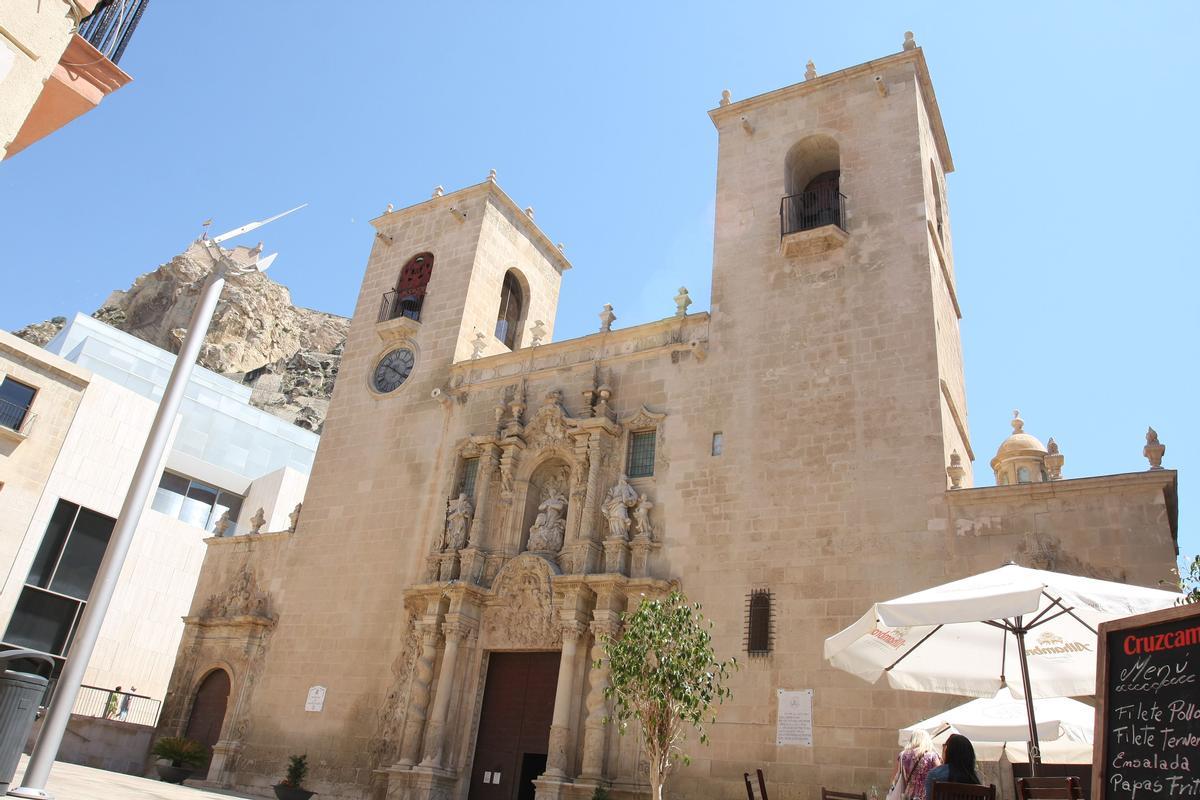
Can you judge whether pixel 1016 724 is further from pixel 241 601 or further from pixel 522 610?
pixel 241 601

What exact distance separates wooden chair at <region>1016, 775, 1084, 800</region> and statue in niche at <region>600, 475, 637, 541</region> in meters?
10.5

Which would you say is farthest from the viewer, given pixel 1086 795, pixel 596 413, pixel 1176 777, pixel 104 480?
pixel 104 480

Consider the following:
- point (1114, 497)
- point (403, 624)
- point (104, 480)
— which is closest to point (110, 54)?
point (403, 624)

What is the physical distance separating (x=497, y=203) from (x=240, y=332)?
39.6 meters

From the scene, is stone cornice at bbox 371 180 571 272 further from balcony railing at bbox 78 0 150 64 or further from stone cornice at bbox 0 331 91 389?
balcony railing at bbox 78 0 150 64

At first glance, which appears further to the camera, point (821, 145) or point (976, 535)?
point (821, 145)

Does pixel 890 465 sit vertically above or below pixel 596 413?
below

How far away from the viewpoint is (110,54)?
30.3 ft

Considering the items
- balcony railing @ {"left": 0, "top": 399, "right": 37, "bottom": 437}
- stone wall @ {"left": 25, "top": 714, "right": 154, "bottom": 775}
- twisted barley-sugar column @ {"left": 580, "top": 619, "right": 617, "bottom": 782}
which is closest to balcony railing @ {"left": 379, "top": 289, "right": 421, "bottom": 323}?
balcony railing @ {"left": 0, "top": 399, "right": 37, "bottom": 437}

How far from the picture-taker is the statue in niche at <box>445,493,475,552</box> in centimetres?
1803

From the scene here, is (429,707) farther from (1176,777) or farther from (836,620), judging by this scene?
(1176,777)

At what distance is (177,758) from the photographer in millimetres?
18484

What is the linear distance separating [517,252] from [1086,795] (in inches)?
719

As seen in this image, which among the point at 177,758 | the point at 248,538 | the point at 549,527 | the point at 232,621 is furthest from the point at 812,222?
the point at 177,758
